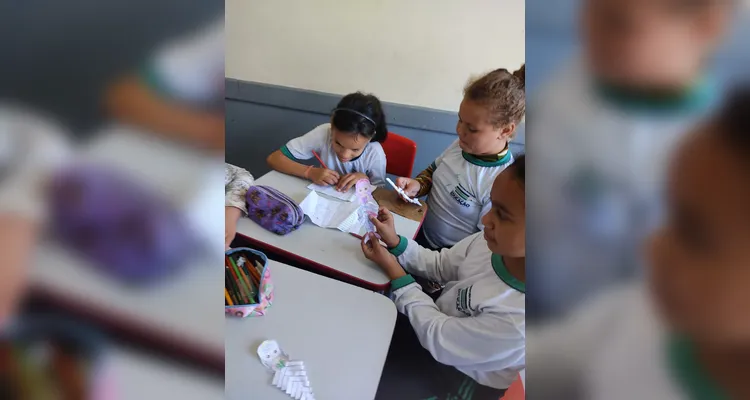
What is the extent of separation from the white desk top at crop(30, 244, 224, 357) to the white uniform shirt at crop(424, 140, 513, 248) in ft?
4.08

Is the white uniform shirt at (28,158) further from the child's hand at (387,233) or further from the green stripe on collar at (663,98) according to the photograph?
the child's hand at (387,233)

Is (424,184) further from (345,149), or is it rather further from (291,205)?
(291,205)

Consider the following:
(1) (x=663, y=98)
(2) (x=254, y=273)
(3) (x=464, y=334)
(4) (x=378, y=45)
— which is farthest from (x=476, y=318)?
(4) (x=378, y=45)

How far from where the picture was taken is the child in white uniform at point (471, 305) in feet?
2.38

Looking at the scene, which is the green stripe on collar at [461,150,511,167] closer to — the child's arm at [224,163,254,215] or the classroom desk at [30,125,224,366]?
the child's arm at [224,163,254,215]

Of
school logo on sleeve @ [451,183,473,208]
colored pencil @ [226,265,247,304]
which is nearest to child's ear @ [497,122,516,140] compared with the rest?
school logo on sleeve @ [451,183,473,208]

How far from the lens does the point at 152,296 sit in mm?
234

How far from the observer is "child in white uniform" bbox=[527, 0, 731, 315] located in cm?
20

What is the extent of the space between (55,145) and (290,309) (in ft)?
2.23

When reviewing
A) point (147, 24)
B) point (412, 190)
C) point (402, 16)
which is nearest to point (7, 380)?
point (147, 24)

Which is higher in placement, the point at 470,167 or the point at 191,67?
the point at 191,67

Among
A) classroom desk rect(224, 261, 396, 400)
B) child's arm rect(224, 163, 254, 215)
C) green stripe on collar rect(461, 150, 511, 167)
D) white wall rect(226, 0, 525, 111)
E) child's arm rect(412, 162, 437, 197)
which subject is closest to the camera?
classroom desk rect(224, 261, 396, 400)

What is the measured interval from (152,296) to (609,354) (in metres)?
0.26

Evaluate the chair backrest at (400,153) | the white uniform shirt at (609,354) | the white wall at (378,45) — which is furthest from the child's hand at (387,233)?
the white wall at (378,45)
